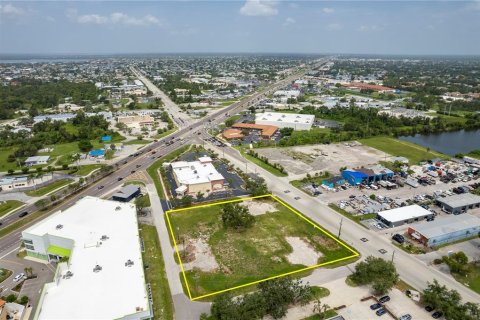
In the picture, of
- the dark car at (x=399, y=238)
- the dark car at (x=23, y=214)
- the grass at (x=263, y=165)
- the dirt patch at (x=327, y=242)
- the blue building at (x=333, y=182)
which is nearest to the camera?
the dirt patch at (x=327, y=242)

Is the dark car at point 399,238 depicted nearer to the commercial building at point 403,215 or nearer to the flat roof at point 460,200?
the commercial building at point 403,215

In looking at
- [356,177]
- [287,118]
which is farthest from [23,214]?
[287,118]

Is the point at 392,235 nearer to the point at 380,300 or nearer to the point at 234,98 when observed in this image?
the point at 380,300

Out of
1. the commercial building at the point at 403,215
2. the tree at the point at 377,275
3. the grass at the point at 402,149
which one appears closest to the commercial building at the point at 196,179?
the commercial building at the point at 403,215

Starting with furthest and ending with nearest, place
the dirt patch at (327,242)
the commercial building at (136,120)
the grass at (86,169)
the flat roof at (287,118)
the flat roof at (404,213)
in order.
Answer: the commercial building at (136,120) < the flat roof at (287,118) < the grass at (86,169) < the flat roof at (404,213) < the dirt patch at (327,242)

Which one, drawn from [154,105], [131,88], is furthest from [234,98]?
[131,88]
